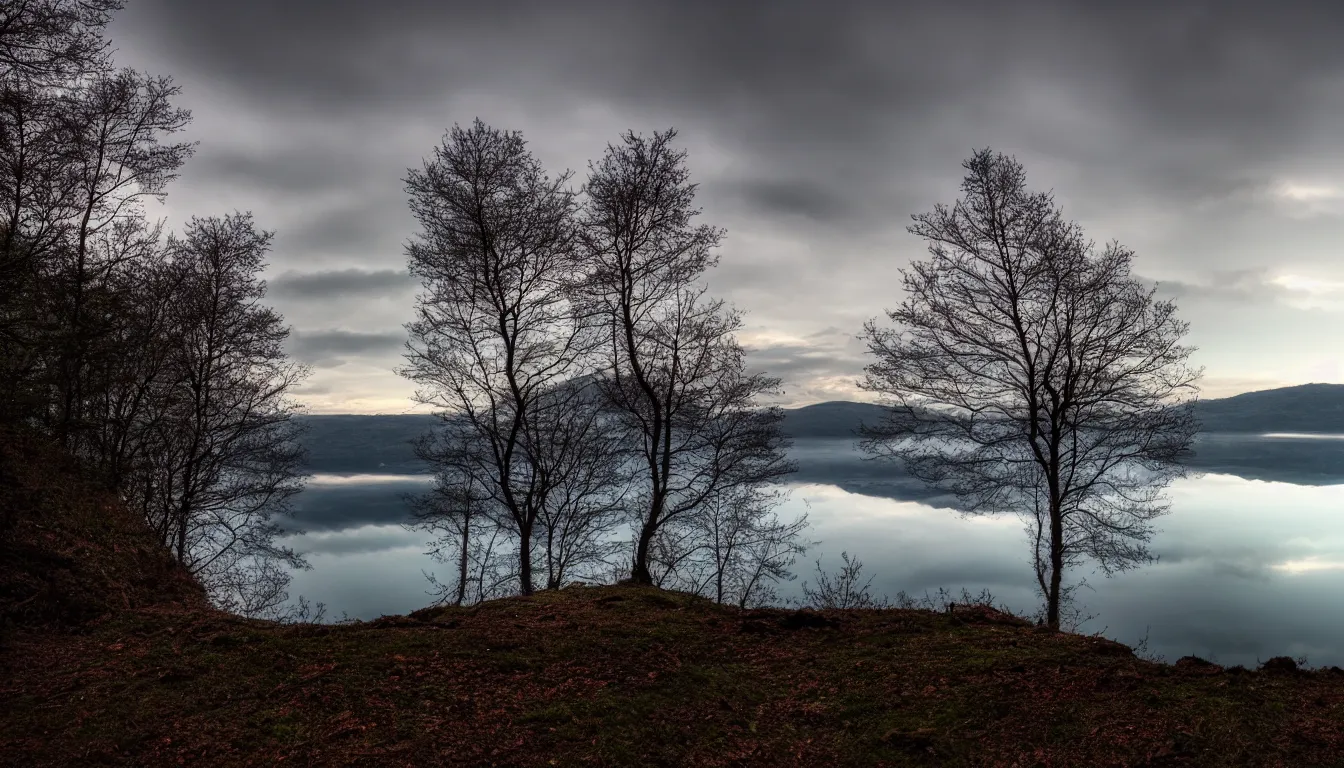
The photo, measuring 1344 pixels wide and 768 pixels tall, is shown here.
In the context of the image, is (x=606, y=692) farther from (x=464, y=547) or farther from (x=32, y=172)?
(x=464, y=547)

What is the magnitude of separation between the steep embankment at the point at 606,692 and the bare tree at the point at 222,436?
1373 cm

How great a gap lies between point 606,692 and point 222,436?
22.2 m

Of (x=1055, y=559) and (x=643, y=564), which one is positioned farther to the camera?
(x=1055, y=559)

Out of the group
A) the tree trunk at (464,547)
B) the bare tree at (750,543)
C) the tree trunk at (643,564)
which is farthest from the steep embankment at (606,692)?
the tree trunk at (464,547)

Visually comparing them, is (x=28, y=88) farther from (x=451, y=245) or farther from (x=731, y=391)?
(x=731, y=391)

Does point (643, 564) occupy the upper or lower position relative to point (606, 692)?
upper

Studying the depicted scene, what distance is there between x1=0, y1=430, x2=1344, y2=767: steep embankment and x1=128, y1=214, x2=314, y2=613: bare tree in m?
13.7

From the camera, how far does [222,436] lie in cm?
2339

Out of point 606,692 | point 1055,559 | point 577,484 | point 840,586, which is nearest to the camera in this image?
point 606,692

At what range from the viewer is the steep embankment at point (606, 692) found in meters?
5.63

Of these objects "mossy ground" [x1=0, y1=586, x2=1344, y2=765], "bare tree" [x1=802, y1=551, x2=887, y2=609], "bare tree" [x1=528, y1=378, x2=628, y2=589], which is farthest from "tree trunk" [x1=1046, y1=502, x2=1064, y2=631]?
"bare tree" [x1=528, y1=378, x2=628, y2=589]

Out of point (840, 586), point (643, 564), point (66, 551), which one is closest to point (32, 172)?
point (66, 551)

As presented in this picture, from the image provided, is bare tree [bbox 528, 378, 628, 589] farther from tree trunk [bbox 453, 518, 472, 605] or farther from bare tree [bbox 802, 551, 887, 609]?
bare tree [bbox 802, 551, 887, 609]

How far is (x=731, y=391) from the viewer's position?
17.8 metres
